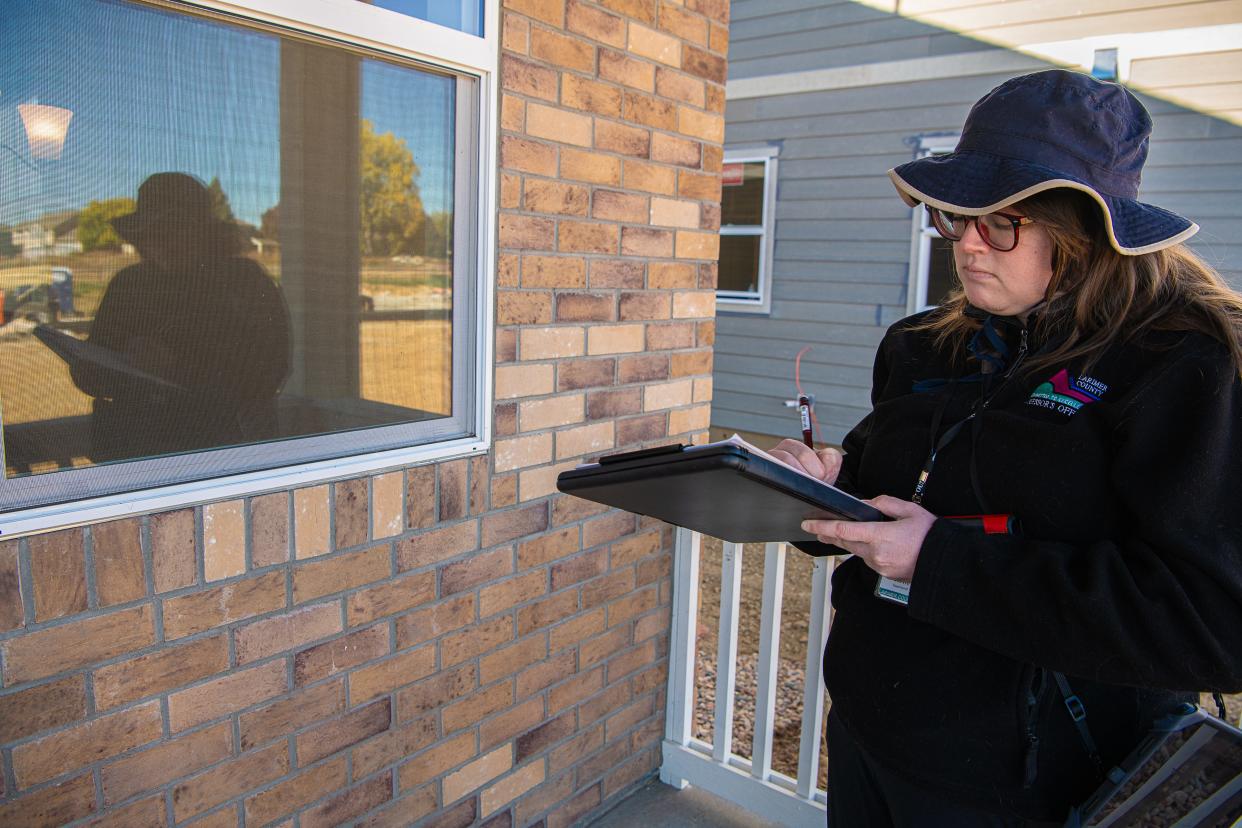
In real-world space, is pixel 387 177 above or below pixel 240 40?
below

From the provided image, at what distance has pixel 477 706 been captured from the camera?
7.86 feet

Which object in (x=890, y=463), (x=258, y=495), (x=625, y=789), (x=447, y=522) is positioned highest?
(x=890, y=463)

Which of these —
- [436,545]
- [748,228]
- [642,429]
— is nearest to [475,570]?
[436,545]

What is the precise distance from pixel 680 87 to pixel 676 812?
2.32 meters

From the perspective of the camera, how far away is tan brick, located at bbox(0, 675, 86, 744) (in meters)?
1.49

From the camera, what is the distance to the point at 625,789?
3045 millimetres

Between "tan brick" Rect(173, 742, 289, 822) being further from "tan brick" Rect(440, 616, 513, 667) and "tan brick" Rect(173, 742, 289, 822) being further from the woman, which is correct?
the woman

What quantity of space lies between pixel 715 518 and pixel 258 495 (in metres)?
0.90

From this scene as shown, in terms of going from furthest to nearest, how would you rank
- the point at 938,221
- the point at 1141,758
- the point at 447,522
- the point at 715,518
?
the point at 447,522 < the point at 715,518 < the point at 938,221 < the point at 1141,758

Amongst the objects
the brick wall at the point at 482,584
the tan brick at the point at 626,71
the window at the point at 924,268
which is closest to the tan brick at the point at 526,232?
the brick wall at the point at 482,584

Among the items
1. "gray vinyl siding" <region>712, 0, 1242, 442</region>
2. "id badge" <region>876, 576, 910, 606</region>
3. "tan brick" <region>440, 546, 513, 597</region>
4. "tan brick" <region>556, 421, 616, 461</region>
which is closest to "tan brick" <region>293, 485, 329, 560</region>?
"tan brick" <region>440, 546, 513, 597</region>

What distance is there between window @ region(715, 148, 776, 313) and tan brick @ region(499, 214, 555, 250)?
18.3 ft

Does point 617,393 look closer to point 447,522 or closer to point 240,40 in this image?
point 447,522

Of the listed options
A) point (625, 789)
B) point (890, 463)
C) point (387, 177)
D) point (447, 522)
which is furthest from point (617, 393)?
point (625, 789)
